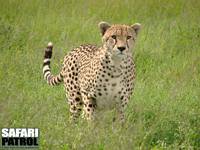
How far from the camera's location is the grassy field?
4.79 meters

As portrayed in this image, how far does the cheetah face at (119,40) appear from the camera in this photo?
5.39 meters

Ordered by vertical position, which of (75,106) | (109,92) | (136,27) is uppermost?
(136,27)

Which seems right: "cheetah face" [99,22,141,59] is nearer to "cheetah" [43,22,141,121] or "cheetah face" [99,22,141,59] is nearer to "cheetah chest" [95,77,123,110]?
"cheetah" [43,22,141,121]

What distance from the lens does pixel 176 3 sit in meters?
10.6

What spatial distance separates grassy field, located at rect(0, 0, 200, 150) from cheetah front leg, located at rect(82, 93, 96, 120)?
0.17m

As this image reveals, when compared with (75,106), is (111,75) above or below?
above

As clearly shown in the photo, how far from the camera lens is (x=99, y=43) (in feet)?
27.8

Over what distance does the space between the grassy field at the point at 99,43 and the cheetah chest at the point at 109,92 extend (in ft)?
0.69

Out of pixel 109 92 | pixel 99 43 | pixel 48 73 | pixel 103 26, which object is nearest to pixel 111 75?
pixel 109 92

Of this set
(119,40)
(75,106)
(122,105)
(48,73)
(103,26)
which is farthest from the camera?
(48,73)

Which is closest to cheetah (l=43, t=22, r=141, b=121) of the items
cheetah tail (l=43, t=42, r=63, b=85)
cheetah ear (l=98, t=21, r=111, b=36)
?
cheetah ear (l=98, t=21, r=111, b=36)

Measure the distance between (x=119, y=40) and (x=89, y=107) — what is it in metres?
0.57

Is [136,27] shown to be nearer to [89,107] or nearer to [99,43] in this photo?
[89,107]

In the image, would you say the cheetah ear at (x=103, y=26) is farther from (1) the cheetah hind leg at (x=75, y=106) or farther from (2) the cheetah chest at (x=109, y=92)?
(1) the cheetah hind leg at (x=75, y=106)
